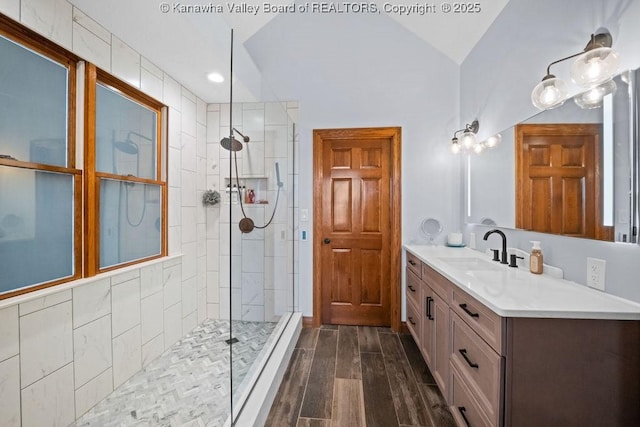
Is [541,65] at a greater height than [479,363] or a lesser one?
greater

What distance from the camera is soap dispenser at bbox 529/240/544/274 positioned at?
1.51 metres

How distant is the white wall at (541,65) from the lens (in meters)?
1.10

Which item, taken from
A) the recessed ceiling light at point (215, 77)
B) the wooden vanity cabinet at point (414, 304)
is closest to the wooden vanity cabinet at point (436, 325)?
the wooden vanity cabinet at point (414, 304)

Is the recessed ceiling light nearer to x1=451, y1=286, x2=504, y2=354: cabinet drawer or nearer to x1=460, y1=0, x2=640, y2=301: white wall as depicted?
x1=460, y1=0, x2=640, y2=301: white wall

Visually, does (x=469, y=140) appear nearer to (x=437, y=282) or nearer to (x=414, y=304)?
(x=437, y=282)

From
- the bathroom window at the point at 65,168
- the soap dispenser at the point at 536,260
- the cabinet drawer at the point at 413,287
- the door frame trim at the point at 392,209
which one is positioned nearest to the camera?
the bathroom window at the point at 65,168

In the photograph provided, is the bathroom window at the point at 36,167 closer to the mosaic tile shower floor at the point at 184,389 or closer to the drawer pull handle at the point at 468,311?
the mosaic tile shower floor at the point at 184,389

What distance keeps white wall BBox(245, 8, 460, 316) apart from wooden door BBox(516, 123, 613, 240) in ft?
3.15

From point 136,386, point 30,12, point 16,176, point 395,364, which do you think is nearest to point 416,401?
point 395,364

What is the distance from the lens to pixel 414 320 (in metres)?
2.25

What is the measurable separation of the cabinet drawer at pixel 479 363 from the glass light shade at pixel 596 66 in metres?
1.25

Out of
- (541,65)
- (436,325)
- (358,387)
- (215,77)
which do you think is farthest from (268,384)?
(541,65)

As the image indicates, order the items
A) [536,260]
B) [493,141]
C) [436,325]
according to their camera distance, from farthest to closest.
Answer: [493,141] < [436,325] < [536,260]

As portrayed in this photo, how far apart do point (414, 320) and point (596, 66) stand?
6.41ft
